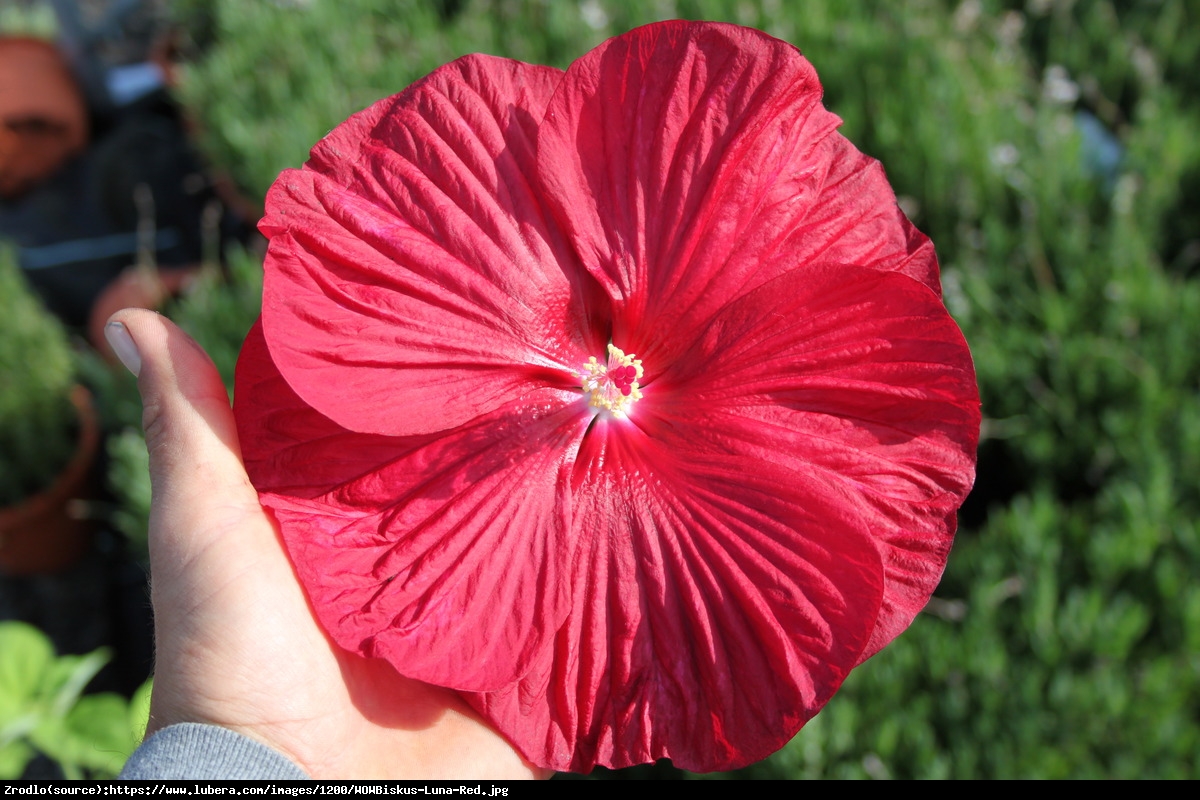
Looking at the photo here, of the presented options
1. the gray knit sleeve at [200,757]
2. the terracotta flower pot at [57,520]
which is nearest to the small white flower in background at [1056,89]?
the gray knit sleeve at [200,757]

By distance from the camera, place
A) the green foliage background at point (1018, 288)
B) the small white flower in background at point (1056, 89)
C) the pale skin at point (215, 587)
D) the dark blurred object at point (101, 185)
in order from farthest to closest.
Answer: the dark blurred object at point (101, 185) < the small white flower in background at point (1056, 89) < the green foliage background at point (1018, 288) < the pale skin at point (215, 587)

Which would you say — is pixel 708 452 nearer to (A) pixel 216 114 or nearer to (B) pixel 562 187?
(B) pixel 562 187

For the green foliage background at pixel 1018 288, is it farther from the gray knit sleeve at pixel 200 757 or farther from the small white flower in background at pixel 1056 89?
the gray knit sleeve at pixel 200 757

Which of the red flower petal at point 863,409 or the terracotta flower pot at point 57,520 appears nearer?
the red flower petal at point 863,409

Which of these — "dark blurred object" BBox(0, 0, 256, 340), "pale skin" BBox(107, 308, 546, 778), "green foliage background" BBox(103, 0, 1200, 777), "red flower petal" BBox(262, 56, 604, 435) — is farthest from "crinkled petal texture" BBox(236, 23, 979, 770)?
"dark blurred object" BBox(0, 0, 256, 340)

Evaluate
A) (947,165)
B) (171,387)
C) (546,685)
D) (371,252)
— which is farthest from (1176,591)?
(171,387)

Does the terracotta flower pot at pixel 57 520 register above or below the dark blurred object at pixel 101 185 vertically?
below

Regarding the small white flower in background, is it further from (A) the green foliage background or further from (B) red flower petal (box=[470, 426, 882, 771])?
(B) red flower petal (box=[470, 426, 882, 771])

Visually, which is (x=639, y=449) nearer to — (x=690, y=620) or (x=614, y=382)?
(x=614, y=382)
